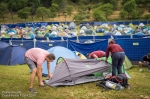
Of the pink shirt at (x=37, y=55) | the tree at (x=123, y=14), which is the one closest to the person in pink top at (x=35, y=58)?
the pink shirt at (x=37, y=55)

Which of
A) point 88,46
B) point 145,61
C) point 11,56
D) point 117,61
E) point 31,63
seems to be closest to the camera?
point 31,63

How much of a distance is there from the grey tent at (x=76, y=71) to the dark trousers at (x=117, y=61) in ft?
1.98

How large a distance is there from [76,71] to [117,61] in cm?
164

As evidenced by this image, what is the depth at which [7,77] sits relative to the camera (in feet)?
30.0

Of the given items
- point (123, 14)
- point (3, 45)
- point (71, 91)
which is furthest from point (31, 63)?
point (123, 14)

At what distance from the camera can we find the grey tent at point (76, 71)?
8016 millimetres

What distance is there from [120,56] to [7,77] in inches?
192

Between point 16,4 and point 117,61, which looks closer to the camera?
point 117,61

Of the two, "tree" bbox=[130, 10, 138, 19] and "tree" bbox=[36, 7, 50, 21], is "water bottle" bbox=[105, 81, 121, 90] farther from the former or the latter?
"tree" bbox=[36, 7, 50, 21]

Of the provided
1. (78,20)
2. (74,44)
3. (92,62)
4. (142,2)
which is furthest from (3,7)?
(92,62)

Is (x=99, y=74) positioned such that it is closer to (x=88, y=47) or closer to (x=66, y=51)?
(x=66, y=51)

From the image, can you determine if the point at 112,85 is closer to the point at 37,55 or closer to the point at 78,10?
the point at 37,55

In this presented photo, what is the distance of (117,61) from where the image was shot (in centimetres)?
816

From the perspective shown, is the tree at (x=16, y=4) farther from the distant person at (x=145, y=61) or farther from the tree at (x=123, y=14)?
the distant person at (x=145, y=61)
